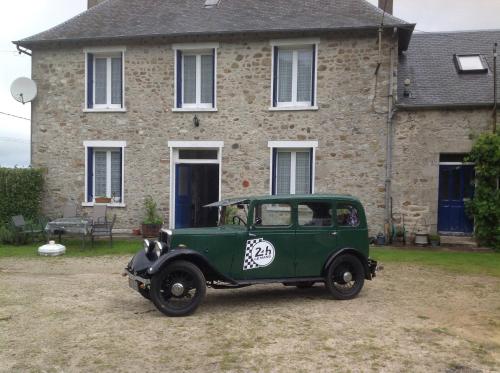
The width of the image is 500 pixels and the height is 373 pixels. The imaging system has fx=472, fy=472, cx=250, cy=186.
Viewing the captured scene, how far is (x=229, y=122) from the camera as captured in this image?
13.8 metres

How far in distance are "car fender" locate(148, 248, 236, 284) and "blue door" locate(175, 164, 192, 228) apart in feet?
26.3

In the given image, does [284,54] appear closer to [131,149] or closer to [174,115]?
[174,115]

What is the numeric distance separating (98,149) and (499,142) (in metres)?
11.4

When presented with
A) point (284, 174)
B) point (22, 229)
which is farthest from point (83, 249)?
point (284, 174)

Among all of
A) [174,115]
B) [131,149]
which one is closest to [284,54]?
[174,115]

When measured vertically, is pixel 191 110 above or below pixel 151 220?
above

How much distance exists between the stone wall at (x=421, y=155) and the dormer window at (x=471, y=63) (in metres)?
2.20

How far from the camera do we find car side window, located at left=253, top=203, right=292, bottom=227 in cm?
668

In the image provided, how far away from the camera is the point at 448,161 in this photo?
13.2m

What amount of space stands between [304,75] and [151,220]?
614 cm

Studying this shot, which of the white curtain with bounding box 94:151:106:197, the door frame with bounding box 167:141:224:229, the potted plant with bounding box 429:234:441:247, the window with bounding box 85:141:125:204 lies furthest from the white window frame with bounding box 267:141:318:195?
the white curtain with bounding box 94:151:106:197

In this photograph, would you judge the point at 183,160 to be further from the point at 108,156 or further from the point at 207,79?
the point at 207,79

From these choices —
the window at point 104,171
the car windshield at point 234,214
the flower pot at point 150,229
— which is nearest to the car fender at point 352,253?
the car windshield at point 234,214

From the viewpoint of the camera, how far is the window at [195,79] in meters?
14.1
